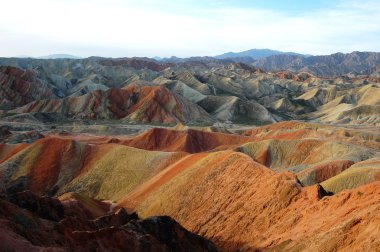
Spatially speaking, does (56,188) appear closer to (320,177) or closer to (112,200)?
(112,200)

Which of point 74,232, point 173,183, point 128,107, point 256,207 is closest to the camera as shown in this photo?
point 74,232

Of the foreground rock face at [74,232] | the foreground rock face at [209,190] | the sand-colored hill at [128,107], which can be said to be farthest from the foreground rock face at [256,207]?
the sand-colored hill at [128,107]

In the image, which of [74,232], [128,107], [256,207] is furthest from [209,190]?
[128,107]

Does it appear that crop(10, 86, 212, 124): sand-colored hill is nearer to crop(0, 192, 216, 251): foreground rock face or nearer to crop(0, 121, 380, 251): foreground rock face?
crop(0, 121, 380, 251): foreground rock face

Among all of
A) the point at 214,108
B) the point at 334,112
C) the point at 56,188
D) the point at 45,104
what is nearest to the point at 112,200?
the point at 56,188

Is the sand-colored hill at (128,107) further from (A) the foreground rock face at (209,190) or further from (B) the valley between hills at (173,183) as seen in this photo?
(A) the foreground rock face at (209,190)

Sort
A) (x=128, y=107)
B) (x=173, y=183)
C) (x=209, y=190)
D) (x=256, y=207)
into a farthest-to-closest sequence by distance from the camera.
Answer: (x=128, y=107)
(x=173, y=183)
(x=209, y=190)
(x=256, y=207)

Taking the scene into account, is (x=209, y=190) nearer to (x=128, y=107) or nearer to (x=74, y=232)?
(x=74, y=232)

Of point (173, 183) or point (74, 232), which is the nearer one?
point (74, 232)
